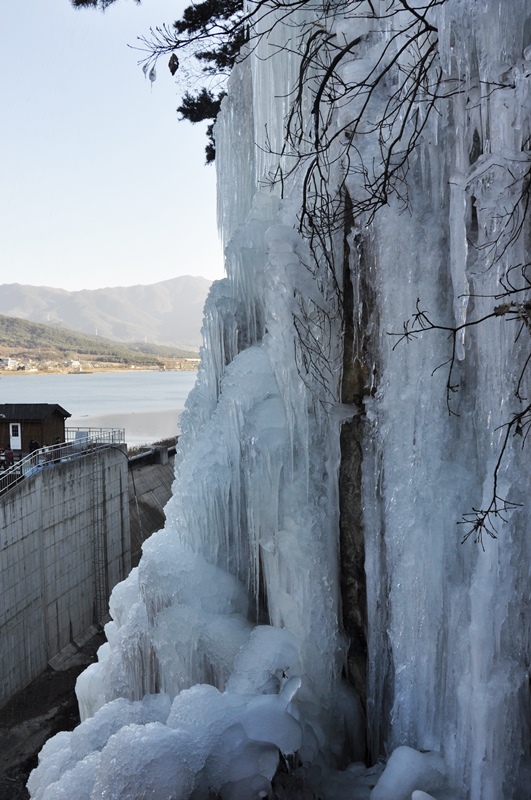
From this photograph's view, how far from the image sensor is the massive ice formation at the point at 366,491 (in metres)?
3.48

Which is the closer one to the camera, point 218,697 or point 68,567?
point 218,697

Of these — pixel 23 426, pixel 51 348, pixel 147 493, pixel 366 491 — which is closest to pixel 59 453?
pixel 23 426

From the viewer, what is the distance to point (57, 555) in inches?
565

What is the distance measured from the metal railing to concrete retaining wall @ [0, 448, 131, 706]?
0.52ft

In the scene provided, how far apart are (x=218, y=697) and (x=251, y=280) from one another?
3.84m

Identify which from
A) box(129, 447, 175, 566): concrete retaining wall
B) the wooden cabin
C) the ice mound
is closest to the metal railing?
the wooden cabin

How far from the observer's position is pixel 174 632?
16.8ft

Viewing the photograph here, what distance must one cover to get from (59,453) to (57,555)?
2.50 metres

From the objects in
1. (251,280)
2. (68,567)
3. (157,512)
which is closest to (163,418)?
(157,512)

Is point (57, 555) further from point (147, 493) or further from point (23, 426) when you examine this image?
point (147, 493)

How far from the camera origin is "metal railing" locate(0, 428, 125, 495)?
12666mm

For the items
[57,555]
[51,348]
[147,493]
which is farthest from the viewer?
[51,348]

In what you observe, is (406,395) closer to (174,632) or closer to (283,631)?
(283,631)

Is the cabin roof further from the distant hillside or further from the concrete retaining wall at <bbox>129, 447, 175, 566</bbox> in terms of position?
the distant hillside
